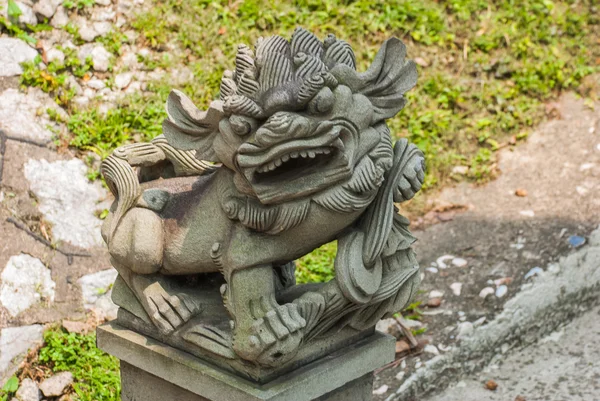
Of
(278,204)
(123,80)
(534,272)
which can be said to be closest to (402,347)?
(534,272)

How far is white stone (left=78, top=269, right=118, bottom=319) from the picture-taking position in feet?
13.7

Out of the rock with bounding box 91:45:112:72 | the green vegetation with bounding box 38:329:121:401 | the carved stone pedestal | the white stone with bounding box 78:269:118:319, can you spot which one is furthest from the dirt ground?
the rock with bounding box 91:45:112:72

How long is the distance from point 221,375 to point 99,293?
1742 millimetres

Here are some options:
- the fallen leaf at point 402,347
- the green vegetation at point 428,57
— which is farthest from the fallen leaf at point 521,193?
the fallen leaf at point 402,347

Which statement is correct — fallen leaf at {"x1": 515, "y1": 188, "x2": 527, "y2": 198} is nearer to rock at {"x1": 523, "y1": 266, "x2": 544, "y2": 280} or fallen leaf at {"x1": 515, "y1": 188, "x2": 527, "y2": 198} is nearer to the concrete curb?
the concrete curb

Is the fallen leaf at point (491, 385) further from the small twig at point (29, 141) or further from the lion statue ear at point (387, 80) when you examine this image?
the small twig at point (29, 141)

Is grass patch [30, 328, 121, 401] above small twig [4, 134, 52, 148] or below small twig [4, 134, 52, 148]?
below

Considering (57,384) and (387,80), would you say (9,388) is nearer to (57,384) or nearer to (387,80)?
(57,384)

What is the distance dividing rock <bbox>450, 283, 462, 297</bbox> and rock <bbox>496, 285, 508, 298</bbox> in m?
0.20

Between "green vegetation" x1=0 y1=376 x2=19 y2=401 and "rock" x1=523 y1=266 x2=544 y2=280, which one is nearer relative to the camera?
"green vegetation" x1=0 y1=376 x2=19 y2=401

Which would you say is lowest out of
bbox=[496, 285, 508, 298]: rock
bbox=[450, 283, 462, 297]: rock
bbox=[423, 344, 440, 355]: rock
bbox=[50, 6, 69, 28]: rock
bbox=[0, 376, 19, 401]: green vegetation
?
bbox=[0, 376, 19, 401]: green vegetation

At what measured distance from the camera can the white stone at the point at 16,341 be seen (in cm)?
388

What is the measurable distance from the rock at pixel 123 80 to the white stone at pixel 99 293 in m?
1.20

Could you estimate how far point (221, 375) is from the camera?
8.74 feet
